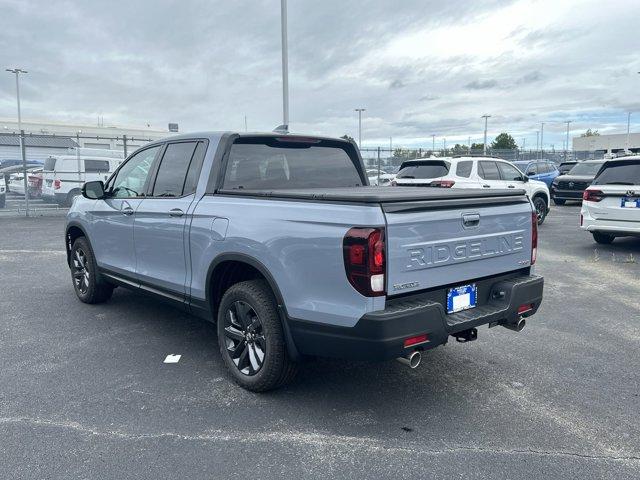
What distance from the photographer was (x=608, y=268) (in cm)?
841

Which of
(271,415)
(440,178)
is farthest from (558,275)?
(271,415)

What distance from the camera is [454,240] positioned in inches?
136

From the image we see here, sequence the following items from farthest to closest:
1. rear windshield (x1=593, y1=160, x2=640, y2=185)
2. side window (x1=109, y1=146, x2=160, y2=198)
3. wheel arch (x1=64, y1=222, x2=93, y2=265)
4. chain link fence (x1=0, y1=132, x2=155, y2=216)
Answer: chain link fence (x1=0, y1=132, x2=155, y2=216) → rear windshield (x1=593, y1=160, x2=640, y2=185) → wheel arch (x1=64, y1=222, x2=93, y2=265) → side window (x1=109, y1=146, x2=160, y2=198)

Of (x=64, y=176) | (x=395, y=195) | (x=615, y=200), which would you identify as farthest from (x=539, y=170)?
(x=395, y=195)

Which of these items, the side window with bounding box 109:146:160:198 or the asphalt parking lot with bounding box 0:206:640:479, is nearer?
the asphalt parking lot with bounding box 0:206:640:479

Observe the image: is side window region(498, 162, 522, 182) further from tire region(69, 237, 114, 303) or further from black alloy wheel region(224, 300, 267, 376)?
black alloy wheel region(224, 300, 267, 376)

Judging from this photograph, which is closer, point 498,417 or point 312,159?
point 498,417

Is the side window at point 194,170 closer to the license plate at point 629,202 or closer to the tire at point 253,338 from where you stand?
the tire at point 253,338

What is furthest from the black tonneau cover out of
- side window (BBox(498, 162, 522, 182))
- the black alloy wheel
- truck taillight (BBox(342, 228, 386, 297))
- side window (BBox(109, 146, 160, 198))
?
side window (BBox(498, 162, 522, 182))

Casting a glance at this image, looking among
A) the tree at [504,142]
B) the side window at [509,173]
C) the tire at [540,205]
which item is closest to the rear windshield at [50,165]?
the side window at [509,173]

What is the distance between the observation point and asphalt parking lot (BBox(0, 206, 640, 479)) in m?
2.98

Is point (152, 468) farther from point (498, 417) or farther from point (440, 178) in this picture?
point (440, 178)

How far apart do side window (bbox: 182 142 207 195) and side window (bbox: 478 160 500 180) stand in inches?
372

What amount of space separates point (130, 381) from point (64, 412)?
0.58 m
